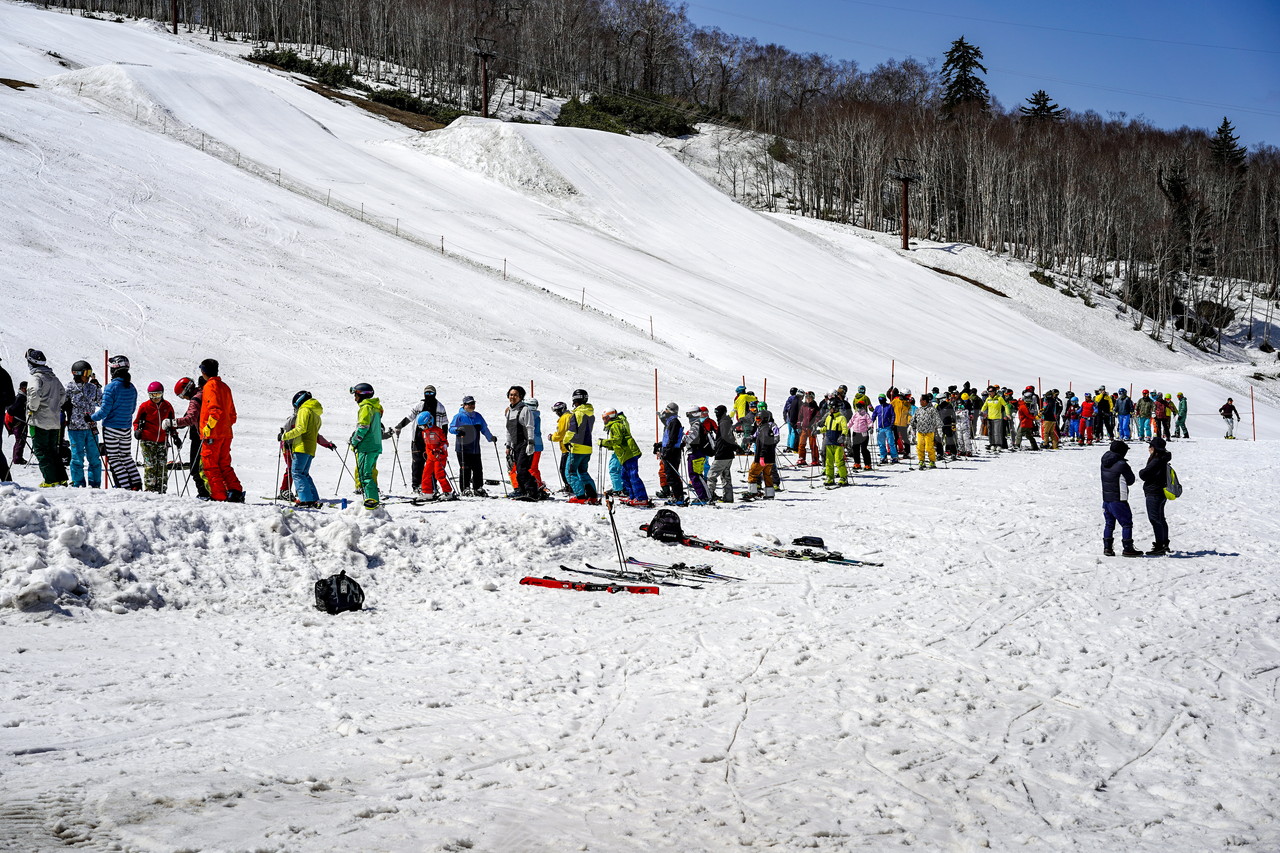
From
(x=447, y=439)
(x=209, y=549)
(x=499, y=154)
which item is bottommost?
(x=209, y=549)

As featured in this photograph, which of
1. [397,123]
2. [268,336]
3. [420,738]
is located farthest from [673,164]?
[420,738]

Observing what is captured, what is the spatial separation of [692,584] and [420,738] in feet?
14.3

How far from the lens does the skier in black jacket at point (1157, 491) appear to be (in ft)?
35.9

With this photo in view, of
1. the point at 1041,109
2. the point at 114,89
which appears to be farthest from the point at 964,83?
the point at 114,89

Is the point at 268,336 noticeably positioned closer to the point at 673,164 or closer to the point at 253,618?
the point at 253,618

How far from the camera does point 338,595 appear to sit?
7.97 m

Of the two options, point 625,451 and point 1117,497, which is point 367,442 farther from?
point 1117,497

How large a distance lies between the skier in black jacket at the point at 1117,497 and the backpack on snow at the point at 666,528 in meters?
5.08

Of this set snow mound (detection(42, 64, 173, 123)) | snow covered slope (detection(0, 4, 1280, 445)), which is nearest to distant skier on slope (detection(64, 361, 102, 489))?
snow covered slope (detection(0, 4, 1280, 445))

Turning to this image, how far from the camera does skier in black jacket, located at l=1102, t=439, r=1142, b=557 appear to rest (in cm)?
1087

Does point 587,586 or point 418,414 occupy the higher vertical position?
point 418,414

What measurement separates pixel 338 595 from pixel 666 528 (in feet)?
14.9

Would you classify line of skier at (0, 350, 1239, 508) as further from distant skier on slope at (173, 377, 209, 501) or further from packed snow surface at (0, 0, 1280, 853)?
packed snow surface at (0, 0, 1280, 853)

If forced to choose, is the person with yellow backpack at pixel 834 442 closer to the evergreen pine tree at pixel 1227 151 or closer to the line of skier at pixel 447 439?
the line of skier at pixel 447 439
